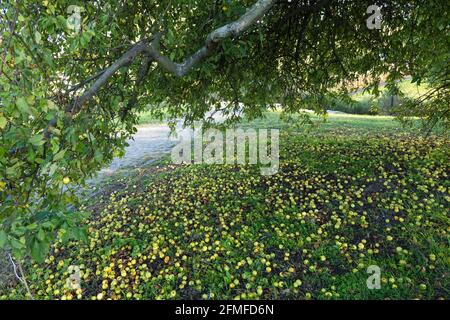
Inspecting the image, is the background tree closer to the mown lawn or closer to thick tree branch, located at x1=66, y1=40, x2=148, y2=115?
thick tree branch, located at x1=66, y1=40, x2=148, y2=115

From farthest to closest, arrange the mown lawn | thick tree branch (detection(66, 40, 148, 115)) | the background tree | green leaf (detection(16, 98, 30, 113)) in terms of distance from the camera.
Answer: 1. the mown lawn
2. thick tree branch (detection(66, 40, 148, 115))
3. the background tree
4. green leaf (detection(16, 98, 30, 113))

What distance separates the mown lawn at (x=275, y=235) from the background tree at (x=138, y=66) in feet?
4.98

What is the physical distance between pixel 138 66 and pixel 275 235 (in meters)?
3.13

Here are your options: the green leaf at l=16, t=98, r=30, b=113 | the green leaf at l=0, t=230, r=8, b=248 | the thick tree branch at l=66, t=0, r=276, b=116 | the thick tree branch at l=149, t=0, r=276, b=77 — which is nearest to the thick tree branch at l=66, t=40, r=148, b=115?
the thick tree branch at l=66, t=0, r=276, b=116

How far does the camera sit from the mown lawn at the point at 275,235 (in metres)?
3.47

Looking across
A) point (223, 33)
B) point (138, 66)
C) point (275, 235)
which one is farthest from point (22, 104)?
point (275, 235)

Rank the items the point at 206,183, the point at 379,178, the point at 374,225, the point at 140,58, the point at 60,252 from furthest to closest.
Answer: the point at 206,183, the point at 379,178, the point at 60,252, the point at 374,225, the point at 140,58

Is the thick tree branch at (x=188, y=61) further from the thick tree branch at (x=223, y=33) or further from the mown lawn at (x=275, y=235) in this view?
the mown lawn at (x=275, y=235)

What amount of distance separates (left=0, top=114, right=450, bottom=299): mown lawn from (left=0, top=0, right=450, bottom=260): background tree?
4.98 feet

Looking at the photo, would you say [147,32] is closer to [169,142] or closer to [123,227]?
[123,227]

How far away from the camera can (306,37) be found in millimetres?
5629

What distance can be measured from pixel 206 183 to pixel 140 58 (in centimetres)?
297

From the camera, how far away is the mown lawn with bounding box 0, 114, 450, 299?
137 inches
